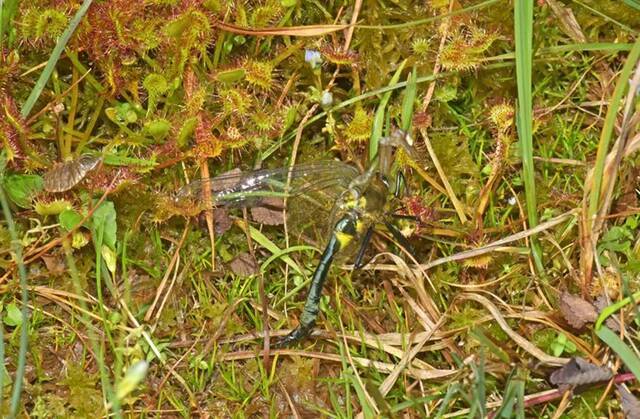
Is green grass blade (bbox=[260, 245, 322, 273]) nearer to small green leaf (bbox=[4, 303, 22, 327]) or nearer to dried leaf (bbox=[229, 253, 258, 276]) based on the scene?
dried leaf (bbox=[229, 253, 258, 276])

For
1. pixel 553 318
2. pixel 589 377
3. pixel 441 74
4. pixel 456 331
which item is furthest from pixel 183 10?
pixel 589 377

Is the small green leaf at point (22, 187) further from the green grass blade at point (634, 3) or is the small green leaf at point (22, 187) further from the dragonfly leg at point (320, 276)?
the green grass blade at point (634, 3)

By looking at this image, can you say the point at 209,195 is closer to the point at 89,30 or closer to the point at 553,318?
the point at 89,30

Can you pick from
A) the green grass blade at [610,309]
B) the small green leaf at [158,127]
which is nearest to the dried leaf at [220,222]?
the small green leaf at [158,127]

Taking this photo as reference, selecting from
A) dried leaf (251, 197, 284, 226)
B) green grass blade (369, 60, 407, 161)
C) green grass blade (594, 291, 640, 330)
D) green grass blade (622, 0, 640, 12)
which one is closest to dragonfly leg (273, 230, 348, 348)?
dried leaf (251, 197, 284, 226)

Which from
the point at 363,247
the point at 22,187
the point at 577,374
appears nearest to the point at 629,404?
the point at 577,374

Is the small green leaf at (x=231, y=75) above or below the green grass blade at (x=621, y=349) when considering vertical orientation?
above

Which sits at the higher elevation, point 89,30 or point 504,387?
point 89,30
